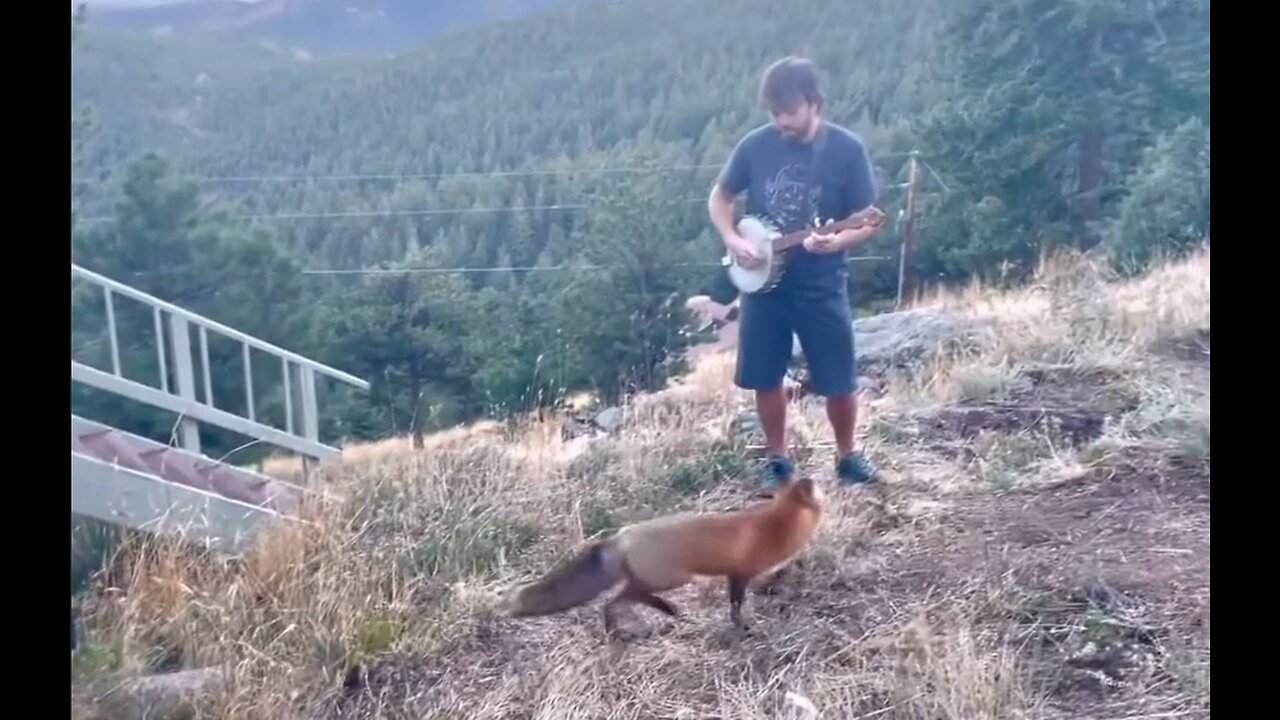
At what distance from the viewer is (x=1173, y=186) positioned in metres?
2.71

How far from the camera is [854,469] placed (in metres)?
2.78

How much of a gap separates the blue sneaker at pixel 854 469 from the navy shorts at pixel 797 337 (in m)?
0.17

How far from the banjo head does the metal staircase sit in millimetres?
850

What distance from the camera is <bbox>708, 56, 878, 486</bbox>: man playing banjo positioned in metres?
2.56

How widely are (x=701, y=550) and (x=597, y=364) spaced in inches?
18.3

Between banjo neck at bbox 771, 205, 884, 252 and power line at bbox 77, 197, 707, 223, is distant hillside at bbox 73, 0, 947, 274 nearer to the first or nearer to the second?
power line at bbox 77, 197, 707, 223

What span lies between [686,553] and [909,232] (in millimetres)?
840

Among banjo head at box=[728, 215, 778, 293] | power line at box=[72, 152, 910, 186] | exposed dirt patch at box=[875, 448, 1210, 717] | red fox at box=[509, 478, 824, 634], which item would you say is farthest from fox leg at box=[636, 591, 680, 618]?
power line at box=[72, 152, 910, 186]

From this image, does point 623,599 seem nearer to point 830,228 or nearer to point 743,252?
point 743,252

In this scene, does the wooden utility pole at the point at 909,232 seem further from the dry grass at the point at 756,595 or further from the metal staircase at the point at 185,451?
the metal staircase at the point at 185,451

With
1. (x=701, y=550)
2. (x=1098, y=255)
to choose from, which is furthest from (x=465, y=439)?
(x=1098, y=255)

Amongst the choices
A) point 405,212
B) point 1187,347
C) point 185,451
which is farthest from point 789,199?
point 185,451

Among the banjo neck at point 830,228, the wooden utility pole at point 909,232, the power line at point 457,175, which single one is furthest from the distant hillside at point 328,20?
the wooden utility pole at point 909,232

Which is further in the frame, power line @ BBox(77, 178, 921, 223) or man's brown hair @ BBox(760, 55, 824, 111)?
power line @ BBox(77, 178, 921, 223)
